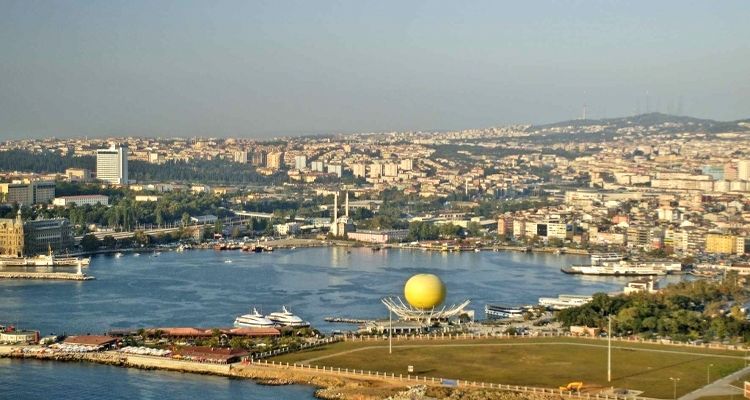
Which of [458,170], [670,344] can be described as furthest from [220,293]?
[458,170]

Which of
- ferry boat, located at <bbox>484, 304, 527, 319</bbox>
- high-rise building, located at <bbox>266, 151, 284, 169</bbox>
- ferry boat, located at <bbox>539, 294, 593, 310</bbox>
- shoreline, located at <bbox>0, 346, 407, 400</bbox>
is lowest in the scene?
shoreline, located at <bbox>0, 346, 407, 400</bbox>

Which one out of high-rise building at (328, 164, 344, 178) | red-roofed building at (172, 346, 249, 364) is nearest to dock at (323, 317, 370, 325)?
red-roofed building at (172, 346, 249, 364)

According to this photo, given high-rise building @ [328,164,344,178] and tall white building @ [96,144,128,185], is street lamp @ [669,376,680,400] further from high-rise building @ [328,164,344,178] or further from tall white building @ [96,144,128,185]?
high-rise building @ [328,164,344,178]

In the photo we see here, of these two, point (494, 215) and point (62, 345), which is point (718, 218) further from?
point (62, 345)

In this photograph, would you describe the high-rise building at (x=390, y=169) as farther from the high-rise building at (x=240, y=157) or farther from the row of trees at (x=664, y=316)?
the row of trees at (x=664, y=316)

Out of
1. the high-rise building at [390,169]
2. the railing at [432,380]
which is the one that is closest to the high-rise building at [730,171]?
the high-rise building at [390,169]
